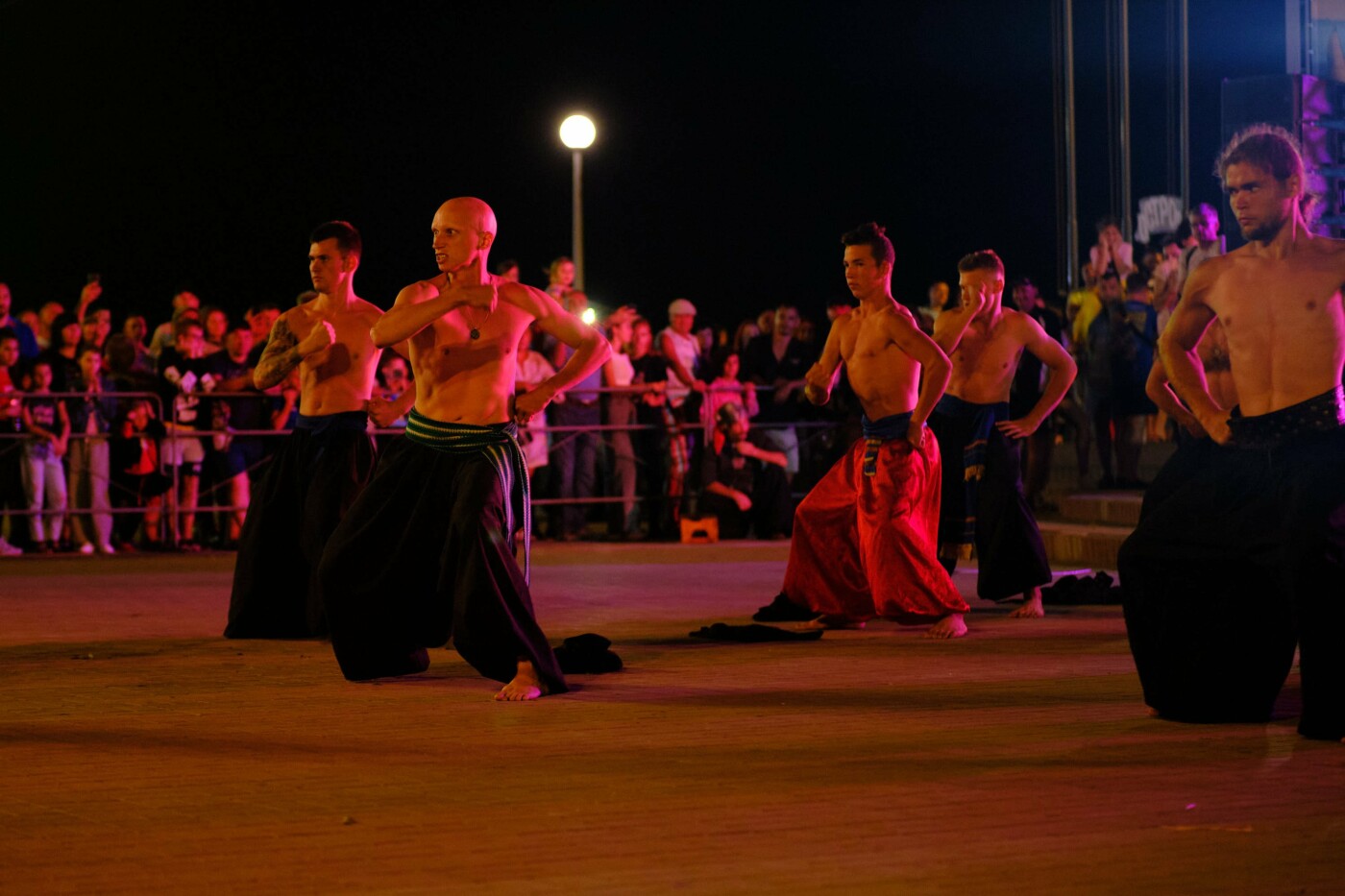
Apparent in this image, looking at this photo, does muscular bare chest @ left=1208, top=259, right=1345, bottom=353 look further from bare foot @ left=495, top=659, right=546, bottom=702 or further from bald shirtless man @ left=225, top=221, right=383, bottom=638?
bald shirtless man @ left=225, top=221, right=383, bottom=638

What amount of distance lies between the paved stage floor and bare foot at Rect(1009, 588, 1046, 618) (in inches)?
55.6

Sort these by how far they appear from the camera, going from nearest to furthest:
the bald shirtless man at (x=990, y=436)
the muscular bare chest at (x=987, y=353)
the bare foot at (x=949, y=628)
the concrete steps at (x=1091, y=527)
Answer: the bare foot at (x=949, y=628)
the bald shirtless man at (x=990, y=436)
the muscular bare chest at (x=987, y=353)
the concrete steps at (x=1091, y=527)

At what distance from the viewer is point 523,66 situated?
1223 inches

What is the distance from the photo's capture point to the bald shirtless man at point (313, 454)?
9.22m

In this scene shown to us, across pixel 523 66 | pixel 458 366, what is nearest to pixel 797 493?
pixel 458 366

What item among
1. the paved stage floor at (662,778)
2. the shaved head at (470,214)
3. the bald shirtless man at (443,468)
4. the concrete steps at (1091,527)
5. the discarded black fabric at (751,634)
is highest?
the shaved head at (470,214)

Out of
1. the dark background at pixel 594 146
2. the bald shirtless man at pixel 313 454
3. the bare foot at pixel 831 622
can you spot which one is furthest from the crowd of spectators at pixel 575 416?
the dark background at pixel 594 146

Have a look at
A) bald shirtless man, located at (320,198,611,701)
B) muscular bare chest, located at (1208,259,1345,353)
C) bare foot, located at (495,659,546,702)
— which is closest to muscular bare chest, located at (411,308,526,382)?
bald shirtless man, located at (320,198,611,701)

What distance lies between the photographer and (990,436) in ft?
33.8

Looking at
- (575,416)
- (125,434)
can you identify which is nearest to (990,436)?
(575,416)

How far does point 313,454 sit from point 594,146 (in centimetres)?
2334

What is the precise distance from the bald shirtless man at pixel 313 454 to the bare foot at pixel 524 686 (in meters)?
2.33

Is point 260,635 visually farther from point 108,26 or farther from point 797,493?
point 108,26

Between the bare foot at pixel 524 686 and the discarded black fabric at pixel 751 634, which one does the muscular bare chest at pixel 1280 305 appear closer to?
the bare foot at pixel 524 686
